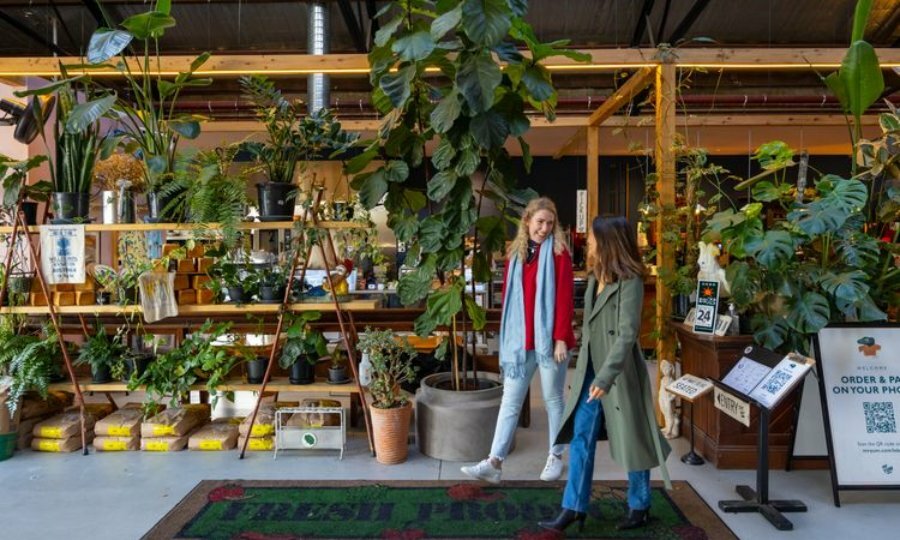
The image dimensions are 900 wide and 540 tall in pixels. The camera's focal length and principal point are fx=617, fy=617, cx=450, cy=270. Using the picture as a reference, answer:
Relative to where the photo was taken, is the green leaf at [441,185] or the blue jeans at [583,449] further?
the green leaf at [441,185]

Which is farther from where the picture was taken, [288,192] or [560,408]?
[288,192]

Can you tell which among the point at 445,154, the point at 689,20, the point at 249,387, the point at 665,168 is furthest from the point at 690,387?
the point at 689,20

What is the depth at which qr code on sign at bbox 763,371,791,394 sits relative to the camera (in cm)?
292

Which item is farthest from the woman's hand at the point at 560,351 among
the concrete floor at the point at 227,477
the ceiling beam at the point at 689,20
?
the ceiling beam at the point at 689,20

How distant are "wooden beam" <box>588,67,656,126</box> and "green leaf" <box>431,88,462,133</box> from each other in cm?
171

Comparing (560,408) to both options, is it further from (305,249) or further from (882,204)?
(882,204)

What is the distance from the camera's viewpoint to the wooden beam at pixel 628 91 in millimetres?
4402

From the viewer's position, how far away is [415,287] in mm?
3744

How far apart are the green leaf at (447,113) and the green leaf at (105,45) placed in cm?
180

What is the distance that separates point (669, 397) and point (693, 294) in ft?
2.37

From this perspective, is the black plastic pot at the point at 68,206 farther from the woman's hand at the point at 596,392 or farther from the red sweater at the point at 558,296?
the woman's hand at the point at 596,392

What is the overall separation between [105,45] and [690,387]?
12.7 feet

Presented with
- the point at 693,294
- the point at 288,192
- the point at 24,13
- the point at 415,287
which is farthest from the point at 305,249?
the point at 24,13

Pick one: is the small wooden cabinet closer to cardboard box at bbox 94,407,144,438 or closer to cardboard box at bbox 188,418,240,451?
cardboard box at bbox 188,418,240,451
